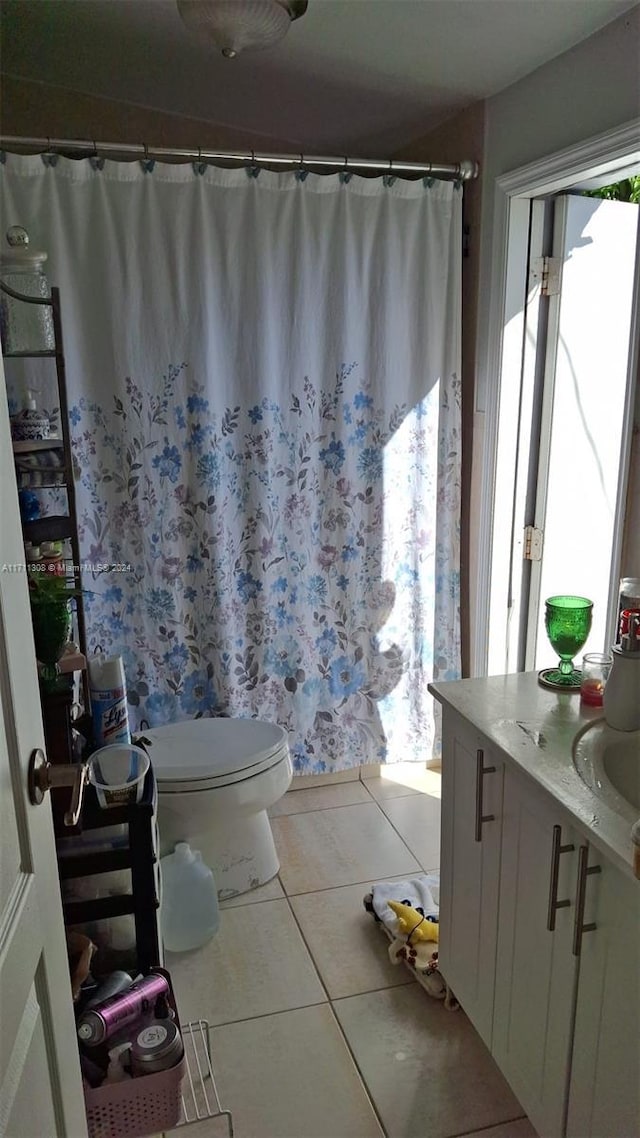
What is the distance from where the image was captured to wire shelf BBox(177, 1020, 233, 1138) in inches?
59.4

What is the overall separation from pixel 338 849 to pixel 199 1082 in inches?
33.6

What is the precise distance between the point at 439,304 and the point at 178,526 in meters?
1.03

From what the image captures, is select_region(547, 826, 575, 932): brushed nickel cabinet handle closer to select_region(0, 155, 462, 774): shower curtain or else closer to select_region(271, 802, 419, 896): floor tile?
select_region(271, 802, 419, 896): floor tile

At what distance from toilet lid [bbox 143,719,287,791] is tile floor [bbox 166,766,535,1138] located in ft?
1.34

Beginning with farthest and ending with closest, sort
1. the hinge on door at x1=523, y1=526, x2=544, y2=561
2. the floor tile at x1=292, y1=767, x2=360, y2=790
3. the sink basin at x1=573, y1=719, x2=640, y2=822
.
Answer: the floor tile at x1=292, y1=767, x2=360, y2=790
the hinge on door at x1=523, y1=526, x2=544, y2=561
the sink basin at x1=573, y1=719, x2=640, y2=822

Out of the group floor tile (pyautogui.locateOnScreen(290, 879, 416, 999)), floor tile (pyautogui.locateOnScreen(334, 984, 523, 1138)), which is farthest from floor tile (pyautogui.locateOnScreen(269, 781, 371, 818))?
floor tile (pyautogui.locateOnScreen(334, 984, 523, 1138))

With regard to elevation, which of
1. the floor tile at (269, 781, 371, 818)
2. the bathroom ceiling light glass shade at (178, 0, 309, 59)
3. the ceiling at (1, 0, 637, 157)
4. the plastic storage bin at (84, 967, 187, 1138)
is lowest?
the floor tile at (269, 781, 371, 818)

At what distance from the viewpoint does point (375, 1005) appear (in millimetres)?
1786

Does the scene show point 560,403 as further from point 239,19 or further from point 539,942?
point 539,942

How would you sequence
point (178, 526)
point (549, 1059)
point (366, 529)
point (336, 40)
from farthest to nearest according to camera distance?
point (366, 529), point (178, 526), point (336, 40), point (549, 1059)

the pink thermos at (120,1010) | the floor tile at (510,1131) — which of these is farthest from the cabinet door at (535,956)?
the pink thermos at (120,1010)

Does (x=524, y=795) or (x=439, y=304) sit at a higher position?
(x=439, y=304)

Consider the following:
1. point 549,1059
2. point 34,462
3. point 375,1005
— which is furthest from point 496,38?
point 375,1005

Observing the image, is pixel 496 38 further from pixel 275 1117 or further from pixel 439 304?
pixel 275 1117
